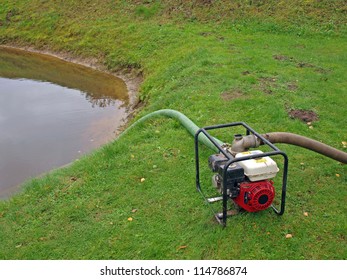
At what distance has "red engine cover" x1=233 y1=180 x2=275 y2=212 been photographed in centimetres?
571

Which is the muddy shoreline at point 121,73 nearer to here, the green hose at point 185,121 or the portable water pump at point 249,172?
the green hose at point 185,121

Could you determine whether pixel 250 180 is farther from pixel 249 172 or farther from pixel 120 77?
pixel 120 77

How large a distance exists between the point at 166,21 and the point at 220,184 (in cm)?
1575

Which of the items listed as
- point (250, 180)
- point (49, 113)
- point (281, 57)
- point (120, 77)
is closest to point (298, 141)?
point (250, 180)

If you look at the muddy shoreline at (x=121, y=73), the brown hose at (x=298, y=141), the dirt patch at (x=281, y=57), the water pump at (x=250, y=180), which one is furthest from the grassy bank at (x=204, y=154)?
the brown hose at (x=298, y=141)

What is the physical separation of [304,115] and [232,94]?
7.24ft

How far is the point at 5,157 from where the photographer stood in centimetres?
1166

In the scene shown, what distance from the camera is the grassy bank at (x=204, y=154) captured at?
609 centimetres

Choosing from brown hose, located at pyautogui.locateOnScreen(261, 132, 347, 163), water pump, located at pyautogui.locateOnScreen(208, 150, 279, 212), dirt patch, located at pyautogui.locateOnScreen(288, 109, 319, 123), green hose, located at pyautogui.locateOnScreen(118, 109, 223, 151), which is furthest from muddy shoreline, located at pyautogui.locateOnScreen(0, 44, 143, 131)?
water pump, located at pyautogui.locateOnScreen(208, 150, 279, 212)

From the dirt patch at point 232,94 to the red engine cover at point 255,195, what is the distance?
540 cm

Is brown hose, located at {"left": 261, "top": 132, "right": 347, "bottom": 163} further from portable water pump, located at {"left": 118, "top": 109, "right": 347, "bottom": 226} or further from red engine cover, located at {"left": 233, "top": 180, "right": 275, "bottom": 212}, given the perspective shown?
red engine cover, located at {"left": 233, "top": 180, "right": 275, "bottom": 212}

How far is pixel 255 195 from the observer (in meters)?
5.73

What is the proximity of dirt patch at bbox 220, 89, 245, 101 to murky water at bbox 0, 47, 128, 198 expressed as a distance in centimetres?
397

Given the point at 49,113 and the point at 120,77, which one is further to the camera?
the point at 120,77
